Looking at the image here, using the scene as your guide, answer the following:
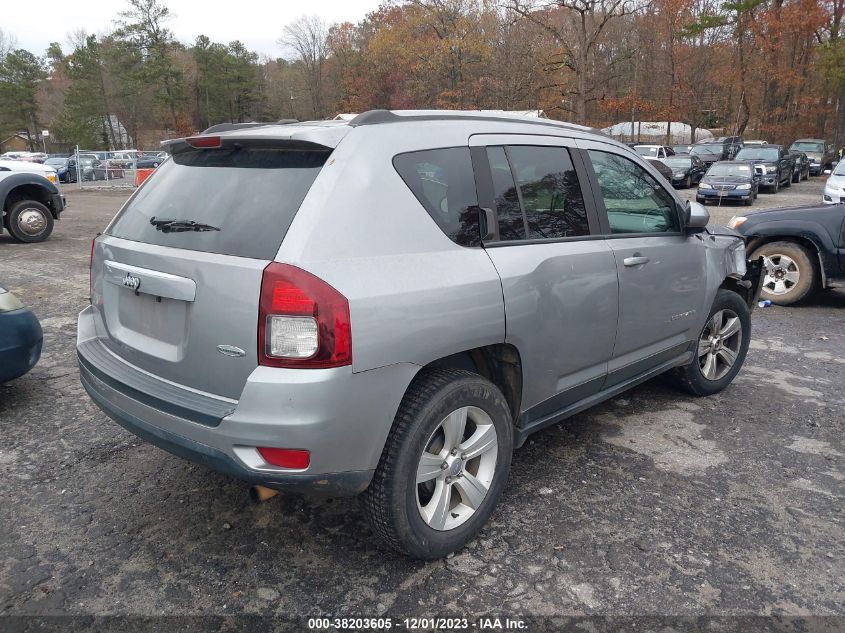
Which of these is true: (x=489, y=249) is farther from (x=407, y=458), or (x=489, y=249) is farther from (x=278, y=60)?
(x=278, y=60)

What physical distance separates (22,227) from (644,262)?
39.5 feet

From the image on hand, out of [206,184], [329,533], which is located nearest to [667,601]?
[329,533]

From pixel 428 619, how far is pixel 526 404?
3.58 feet

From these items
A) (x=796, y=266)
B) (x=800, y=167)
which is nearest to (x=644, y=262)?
(x=796, y=266)

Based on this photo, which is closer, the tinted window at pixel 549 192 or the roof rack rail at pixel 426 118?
the roof rack rail at pixel 426 118

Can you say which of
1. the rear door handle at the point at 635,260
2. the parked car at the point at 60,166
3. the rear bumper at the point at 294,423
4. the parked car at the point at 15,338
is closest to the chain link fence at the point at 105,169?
the parked car at the point at 60,166

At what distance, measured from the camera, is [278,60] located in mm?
67125

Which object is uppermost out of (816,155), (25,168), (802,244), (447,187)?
(816,155)

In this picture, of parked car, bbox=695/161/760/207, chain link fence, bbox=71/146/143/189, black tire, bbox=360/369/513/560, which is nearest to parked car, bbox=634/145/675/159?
parked car, bbox=695/161/760/207

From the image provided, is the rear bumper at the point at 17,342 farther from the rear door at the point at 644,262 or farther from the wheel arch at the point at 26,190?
the wheel arch at the point at 26,190

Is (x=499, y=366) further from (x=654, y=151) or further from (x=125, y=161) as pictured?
(x=125, y=161)

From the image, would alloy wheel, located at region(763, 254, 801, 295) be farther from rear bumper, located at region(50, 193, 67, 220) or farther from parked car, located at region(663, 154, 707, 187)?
parked car, located at region(663, 154, 707, 187)

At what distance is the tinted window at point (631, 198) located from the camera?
363 centimetres

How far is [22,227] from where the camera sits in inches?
468
